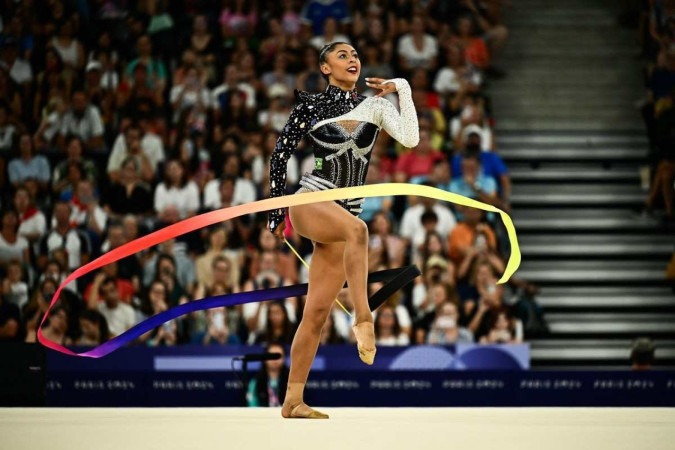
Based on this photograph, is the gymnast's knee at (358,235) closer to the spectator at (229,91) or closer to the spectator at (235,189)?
the spectator at (235,189)

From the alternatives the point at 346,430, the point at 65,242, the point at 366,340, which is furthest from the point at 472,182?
the point at 346,430

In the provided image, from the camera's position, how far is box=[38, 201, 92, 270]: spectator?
1049 centimetres

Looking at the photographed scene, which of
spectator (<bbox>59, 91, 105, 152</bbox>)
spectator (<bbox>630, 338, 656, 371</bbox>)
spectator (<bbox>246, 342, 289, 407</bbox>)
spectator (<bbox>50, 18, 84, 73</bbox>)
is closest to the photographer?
spectator (<bbox>246, 342, 289, 407</bbox>)

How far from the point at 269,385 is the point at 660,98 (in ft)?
20.1

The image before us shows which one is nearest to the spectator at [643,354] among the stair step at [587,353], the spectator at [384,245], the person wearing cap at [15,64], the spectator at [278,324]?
the stair step at [587,353]

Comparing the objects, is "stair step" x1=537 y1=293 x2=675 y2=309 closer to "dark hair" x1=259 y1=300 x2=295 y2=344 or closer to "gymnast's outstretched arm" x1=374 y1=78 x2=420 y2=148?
"dark hair" x1=259 y1=300 x2=295 y2=344

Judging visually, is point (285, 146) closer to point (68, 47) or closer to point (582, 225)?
point (582, 225)

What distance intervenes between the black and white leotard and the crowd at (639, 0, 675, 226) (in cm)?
672

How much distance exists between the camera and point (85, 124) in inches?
469

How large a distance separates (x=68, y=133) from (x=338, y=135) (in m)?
7.15

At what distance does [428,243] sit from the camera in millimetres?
10188

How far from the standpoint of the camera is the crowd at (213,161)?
990cm

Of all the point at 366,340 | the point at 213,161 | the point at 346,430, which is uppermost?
the point at 366,340

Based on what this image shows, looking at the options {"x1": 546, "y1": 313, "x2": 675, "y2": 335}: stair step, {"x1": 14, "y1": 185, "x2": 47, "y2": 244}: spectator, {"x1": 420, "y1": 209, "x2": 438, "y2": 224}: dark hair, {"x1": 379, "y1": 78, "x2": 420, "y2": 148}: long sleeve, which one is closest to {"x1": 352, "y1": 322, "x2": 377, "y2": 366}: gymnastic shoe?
{"x1": 379, "y1": 78, "x2": 420, "y2": 148}: long sleeve
